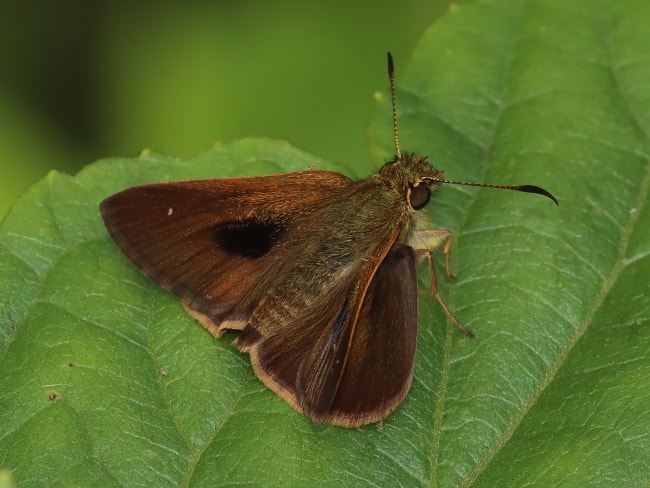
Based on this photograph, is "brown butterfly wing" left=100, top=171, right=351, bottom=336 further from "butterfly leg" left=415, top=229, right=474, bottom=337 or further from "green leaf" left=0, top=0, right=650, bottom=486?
"butterfly leg" left=415, top=229, right=474, bottom=337

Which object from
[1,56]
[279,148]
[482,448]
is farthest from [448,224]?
[1,56]

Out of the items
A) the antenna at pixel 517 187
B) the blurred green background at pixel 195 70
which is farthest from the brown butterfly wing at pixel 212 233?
the blurred green background at pixel 195 70

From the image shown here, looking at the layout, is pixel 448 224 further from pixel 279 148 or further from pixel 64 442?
pixel 64 442

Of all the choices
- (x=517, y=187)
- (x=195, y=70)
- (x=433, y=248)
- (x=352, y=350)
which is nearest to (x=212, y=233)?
(x=352, y=350)

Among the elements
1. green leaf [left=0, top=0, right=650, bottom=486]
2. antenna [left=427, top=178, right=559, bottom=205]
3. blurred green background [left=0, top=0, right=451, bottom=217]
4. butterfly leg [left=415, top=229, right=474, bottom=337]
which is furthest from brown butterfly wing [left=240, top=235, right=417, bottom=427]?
blurred green background [left=0, top=0, right=451, bottom=217]

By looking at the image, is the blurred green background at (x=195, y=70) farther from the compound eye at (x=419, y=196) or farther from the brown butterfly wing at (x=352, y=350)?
the brown butterfly wing at (x=352, y=350)
